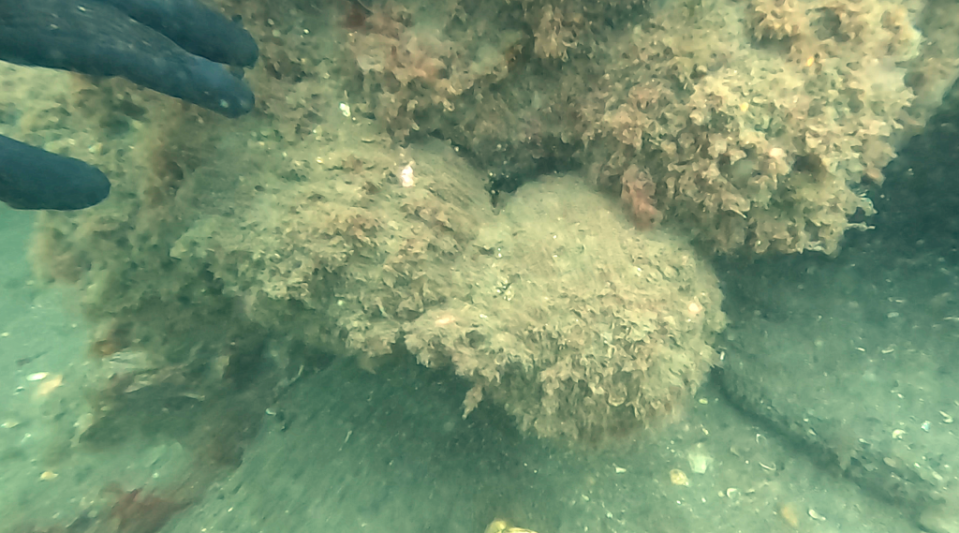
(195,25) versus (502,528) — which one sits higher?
(195,25)

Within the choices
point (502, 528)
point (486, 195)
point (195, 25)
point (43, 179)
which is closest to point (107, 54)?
point (195, 25)

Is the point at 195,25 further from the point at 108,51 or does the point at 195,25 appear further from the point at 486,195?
the point at 486,195

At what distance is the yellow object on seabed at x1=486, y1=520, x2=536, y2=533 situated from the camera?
2.79m

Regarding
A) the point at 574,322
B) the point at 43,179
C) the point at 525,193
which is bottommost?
the point at 43,179

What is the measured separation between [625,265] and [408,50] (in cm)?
134

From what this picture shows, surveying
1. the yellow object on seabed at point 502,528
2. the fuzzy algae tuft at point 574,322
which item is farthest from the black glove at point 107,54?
the yellow object on seabed at point 502,528

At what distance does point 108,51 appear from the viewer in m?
1.67

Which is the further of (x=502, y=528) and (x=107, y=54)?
(x=502, y=528)

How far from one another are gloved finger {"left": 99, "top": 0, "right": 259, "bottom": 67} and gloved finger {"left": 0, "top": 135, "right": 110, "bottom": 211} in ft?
2.22

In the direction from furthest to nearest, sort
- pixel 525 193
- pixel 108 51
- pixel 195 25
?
pixel 525 193, pixel 195 25, pixel 108 51

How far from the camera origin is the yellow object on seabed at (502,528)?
9.16 ft

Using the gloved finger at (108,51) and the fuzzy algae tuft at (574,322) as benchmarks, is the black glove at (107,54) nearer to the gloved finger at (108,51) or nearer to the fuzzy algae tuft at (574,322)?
the gloved finger at (108,51)

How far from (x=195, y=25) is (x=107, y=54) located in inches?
13.1

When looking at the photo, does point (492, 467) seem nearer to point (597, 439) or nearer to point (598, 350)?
point (597, 439)
